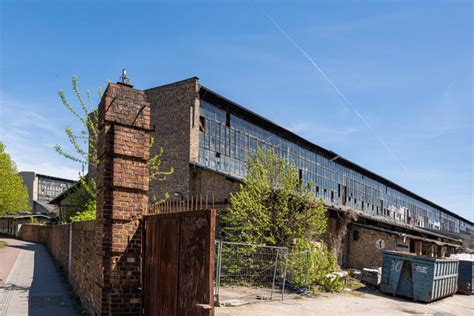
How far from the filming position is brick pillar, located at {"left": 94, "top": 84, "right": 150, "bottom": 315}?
6496 mm

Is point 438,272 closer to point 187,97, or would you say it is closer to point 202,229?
point 202,229

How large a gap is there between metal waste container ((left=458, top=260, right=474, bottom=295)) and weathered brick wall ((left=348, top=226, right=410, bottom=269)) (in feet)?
14.1

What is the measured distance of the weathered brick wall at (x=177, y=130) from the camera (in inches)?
879

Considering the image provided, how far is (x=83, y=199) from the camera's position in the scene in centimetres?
2036

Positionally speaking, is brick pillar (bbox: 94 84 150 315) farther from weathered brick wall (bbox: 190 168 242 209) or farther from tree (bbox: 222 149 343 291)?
weathered brick wall (bbox: 190 168 242 209)

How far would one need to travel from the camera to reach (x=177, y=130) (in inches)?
915

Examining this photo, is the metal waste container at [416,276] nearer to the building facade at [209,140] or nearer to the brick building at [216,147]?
the building facade at [209,140]

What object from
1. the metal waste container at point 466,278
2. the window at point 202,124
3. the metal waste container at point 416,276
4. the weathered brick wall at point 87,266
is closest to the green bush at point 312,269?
the metal waste container at point 416,276

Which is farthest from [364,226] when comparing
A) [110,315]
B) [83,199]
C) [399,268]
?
[110,315]

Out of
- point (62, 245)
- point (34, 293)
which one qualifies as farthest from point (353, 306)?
point (62, 245)

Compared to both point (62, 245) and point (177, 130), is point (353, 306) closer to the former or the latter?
point (62, 245)

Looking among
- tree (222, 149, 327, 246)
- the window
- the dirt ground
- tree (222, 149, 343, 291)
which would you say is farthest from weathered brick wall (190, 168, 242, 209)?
the dirt ground

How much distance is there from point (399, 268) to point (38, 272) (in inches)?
547

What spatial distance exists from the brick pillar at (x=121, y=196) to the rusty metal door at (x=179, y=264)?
0.30 metres
